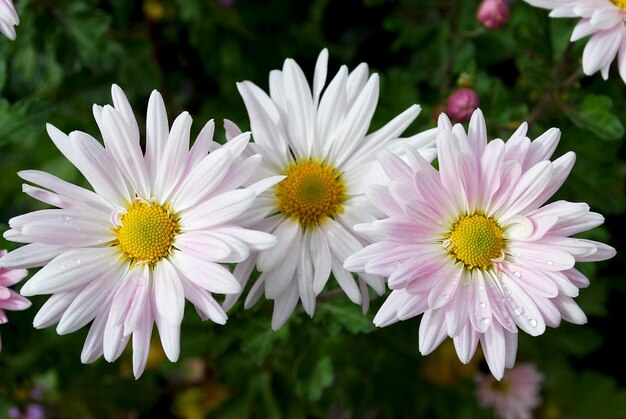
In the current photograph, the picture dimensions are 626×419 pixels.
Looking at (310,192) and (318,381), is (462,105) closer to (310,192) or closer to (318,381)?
(310,192)

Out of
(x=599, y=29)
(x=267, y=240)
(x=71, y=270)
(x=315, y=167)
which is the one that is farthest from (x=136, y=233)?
(x=599, y=29)

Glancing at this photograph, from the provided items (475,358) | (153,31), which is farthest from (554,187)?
(153,31)

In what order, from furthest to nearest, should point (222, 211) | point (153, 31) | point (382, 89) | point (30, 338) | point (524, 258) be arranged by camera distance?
1. point (153, 31)
2. point (382, 89)
3. point (30, 338)
4. point (524, 258)
5. point (222, 211)

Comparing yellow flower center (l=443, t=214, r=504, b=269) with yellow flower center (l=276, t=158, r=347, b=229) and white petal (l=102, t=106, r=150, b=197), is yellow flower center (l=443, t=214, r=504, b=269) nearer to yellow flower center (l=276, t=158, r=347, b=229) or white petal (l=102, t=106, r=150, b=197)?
yellow flower center (l=276, t=158, r=347, b=229)

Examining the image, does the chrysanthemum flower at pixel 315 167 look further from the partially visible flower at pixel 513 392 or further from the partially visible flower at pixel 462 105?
the partially visible flower at pixel 513 392

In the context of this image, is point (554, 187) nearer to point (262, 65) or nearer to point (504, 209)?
point (504, 209)

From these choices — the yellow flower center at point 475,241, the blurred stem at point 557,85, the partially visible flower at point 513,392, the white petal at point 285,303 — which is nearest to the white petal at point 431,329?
the yellow flower center at point 475,241
